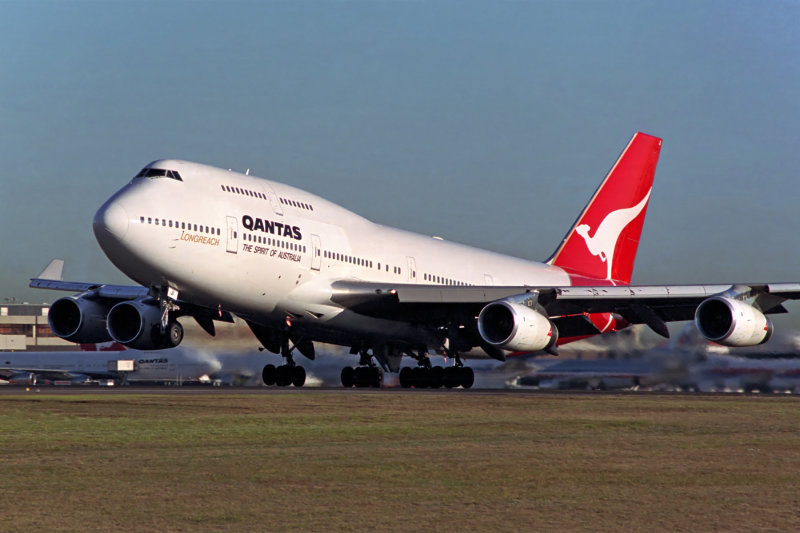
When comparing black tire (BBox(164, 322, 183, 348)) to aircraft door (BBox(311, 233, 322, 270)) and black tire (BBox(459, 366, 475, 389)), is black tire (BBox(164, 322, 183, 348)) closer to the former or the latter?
aircraft door (BBox(311, 233, 322, 270))

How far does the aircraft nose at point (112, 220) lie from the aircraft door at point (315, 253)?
651 cm

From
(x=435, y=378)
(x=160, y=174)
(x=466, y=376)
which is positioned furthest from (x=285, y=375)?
(x=160, y=174)

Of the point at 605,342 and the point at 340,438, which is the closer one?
the point at 340,438

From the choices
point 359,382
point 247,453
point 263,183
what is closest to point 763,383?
point 359,382

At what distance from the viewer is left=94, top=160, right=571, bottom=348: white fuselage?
28.7 m

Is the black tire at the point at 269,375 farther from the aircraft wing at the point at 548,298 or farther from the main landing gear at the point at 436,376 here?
the aircraft wing at the point at 548,298

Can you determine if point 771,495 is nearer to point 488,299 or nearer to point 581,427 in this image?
point 581,427

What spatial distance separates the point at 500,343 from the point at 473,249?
10688 mm

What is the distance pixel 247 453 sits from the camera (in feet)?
49.9

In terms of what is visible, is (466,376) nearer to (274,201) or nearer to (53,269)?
(274,201)

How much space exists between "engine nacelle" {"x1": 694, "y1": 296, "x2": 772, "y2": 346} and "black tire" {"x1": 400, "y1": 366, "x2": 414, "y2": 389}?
10637 millimetres

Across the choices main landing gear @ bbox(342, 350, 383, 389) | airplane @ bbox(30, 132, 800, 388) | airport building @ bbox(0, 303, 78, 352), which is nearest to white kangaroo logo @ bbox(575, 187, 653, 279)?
airplane @ bbox(30, 132, 800, 388)

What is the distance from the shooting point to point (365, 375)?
3841 cm

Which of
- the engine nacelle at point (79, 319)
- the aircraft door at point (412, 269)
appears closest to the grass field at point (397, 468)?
the engine nacelle at point (79, 319)
